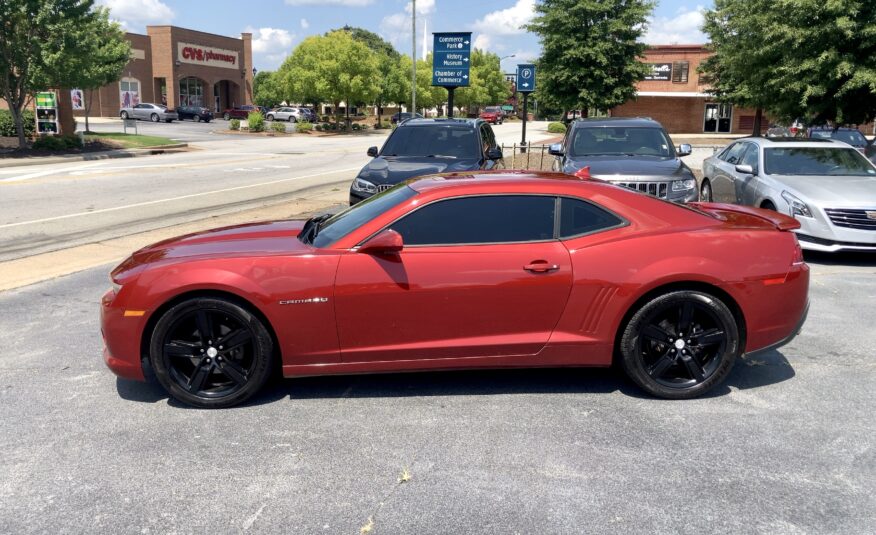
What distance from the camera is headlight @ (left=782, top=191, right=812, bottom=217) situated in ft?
28.2

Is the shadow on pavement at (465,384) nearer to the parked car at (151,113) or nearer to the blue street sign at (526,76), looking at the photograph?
the blue street sign at (526,76)

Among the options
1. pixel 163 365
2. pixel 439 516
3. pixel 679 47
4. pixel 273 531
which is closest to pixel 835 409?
pixel 439 516

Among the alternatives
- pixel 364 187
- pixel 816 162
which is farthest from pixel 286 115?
pixel 816 162

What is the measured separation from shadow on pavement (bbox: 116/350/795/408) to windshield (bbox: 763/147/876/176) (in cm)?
552

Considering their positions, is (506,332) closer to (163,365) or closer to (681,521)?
(681,521)

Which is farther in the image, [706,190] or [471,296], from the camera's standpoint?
[706,190]

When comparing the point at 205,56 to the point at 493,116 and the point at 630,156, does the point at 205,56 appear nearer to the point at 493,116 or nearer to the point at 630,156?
the point at 493,116

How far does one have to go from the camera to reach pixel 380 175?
10141 millimetres

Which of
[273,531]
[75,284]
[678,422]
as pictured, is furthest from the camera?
[75,284]

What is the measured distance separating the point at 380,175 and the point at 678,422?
6.63 metres

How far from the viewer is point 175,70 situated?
216ft

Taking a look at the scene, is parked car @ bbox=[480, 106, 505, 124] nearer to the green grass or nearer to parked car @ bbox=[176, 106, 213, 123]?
parked car @ bbox=[176, 106, 213, 123]

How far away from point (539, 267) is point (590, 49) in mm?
26170

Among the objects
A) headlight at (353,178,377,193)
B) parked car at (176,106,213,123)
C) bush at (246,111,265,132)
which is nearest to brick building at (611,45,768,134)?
bush at (246,111,265,132)
